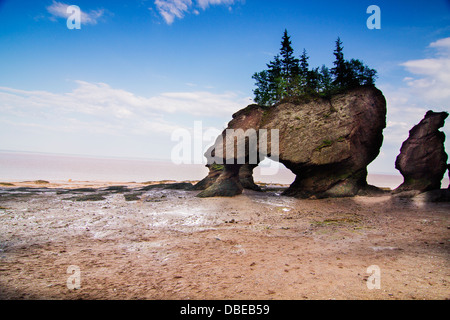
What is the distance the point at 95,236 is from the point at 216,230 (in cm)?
385

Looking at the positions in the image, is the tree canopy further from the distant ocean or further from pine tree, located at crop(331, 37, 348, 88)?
the distant ocean

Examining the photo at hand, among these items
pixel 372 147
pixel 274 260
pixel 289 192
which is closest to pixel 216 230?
pixel 274 260

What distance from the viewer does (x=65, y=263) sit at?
5.29 meters

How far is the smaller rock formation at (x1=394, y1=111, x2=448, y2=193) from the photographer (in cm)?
1351

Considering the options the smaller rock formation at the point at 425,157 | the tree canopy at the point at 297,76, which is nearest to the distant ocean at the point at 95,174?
the tree canopy at the point at 297,76

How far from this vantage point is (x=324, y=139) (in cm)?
1516

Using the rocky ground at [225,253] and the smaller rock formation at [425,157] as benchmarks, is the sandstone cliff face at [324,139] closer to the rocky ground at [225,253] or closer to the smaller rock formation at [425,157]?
the smaller rock formation at [425,157]

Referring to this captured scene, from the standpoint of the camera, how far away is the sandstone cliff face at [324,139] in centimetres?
1496

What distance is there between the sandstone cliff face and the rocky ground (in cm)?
412

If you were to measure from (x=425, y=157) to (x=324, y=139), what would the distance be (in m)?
5.54

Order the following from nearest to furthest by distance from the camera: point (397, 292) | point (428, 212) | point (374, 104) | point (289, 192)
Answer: point (397, 292)
point (428, 212)
point (374, 104)
point (289, 192)

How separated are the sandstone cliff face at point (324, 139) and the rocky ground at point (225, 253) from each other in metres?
4.12

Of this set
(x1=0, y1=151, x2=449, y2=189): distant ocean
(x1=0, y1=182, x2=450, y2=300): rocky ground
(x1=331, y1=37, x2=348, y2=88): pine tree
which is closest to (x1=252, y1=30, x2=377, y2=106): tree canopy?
(x1=331, y1=37, x2=348, y2=88): pine tree

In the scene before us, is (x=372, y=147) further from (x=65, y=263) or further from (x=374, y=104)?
(x=65, y=263)
